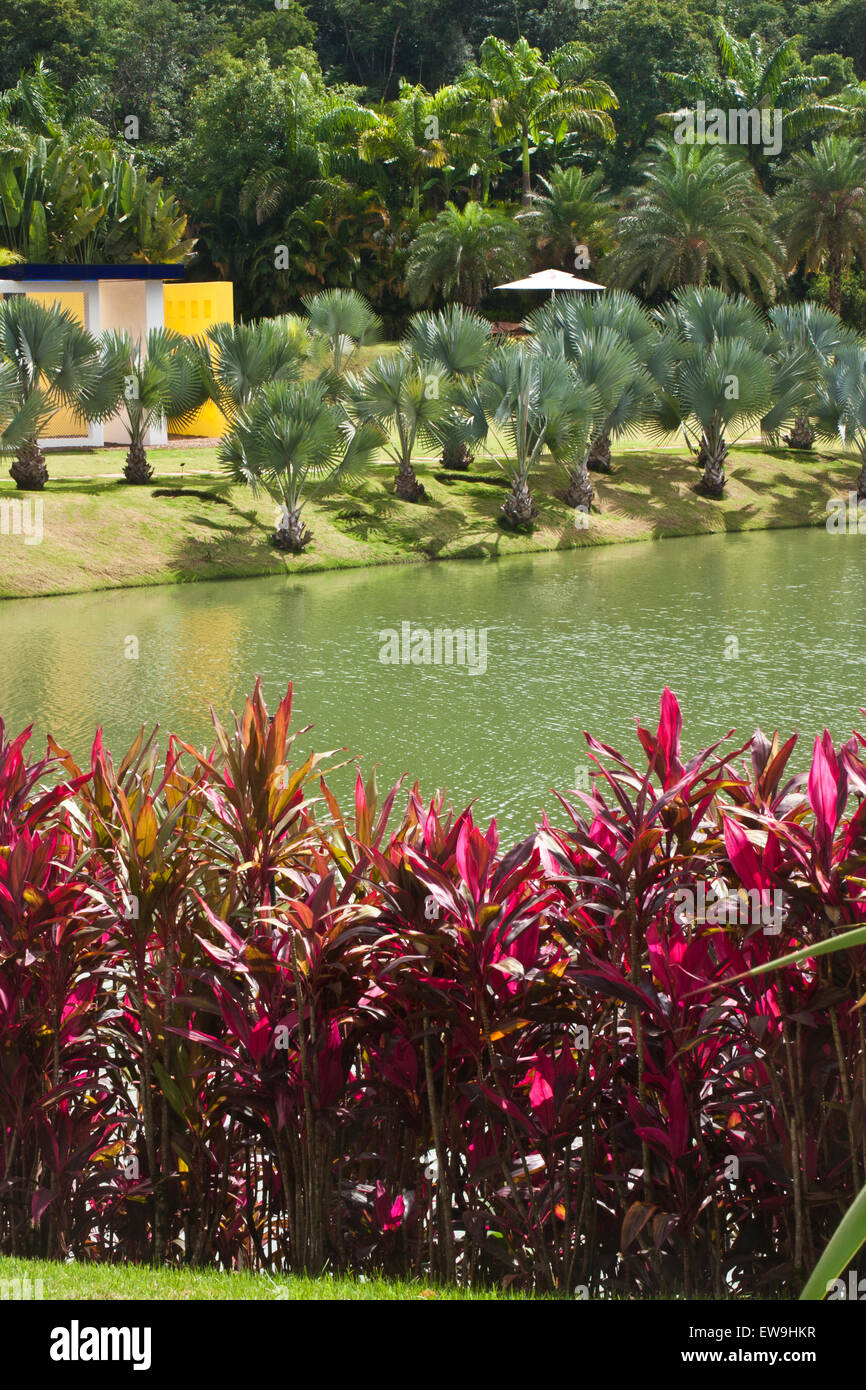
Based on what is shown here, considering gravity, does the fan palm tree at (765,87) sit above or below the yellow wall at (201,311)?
above

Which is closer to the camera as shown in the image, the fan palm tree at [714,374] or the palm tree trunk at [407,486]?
the palm tree trunk at [407,486]

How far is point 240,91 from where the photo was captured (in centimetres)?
4456

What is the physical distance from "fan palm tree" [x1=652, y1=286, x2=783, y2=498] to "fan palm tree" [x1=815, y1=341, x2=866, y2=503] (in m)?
1.16

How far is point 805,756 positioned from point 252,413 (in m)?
14.0

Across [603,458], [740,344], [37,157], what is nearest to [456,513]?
[603,458]

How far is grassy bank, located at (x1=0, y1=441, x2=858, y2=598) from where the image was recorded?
22266 mm

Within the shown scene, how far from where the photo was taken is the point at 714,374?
28797 mm

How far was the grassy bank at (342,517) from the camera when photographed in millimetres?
22266

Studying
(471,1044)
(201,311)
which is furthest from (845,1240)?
(201,311)

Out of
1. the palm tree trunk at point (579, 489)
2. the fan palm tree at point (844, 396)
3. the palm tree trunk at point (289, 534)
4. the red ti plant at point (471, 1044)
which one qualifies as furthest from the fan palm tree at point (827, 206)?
the red ti plant at point (471, 1044)

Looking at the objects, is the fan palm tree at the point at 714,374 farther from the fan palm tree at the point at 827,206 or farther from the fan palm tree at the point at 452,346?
the fan palm tree at the point at 827,206

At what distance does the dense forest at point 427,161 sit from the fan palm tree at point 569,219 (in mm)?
78

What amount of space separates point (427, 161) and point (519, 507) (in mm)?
21855
